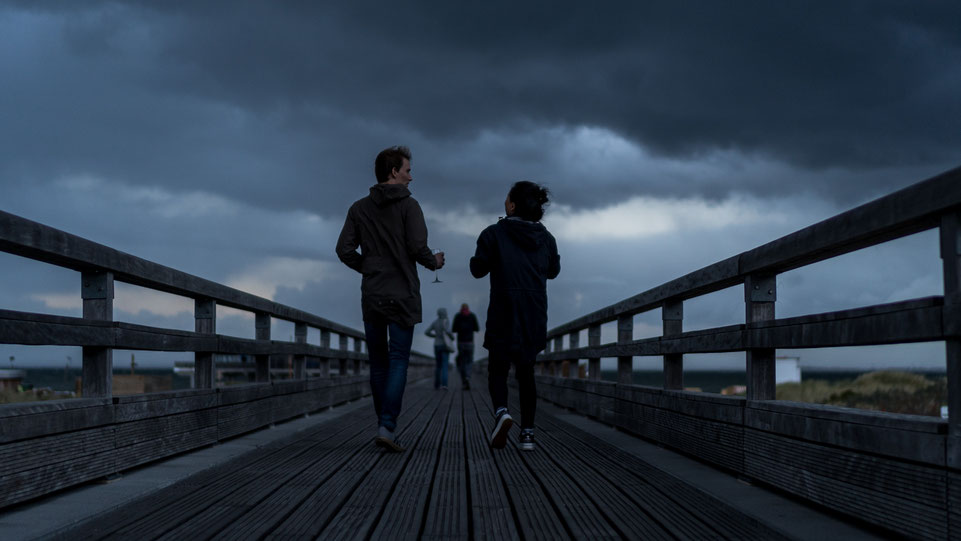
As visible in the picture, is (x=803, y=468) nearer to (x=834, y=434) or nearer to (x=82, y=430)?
(x=834, y=434)

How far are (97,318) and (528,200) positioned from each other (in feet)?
10.0

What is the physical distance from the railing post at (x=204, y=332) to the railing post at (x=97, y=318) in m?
→ 1.54

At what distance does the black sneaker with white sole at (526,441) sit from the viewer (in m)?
5.76

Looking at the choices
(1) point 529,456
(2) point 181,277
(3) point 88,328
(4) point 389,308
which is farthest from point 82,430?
(1) point 529,456

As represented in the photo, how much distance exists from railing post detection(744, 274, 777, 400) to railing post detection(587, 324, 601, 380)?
14.9 ft

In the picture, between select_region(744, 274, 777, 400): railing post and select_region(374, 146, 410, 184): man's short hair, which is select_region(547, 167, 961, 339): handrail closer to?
select_region(744, 274, 777, 400): railing post

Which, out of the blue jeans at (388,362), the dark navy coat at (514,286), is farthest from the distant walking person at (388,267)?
the dark navy coat at (514,286)

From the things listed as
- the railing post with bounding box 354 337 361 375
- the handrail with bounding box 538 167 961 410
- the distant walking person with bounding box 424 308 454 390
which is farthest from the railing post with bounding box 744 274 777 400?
the distant walking person with bounding box 424 308 454 390

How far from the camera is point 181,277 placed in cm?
543

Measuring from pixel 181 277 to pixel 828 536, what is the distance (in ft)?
13.2

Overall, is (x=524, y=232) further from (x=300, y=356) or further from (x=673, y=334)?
(x=300, y=356)

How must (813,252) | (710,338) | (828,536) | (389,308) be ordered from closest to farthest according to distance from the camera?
(828,536) < (813,252) < (710,338) < (389,308)

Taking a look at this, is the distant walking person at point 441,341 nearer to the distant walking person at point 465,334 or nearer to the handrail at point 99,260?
the distant walking person at point 465,334

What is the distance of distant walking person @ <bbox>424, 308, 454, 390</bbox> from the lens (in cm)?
1869
